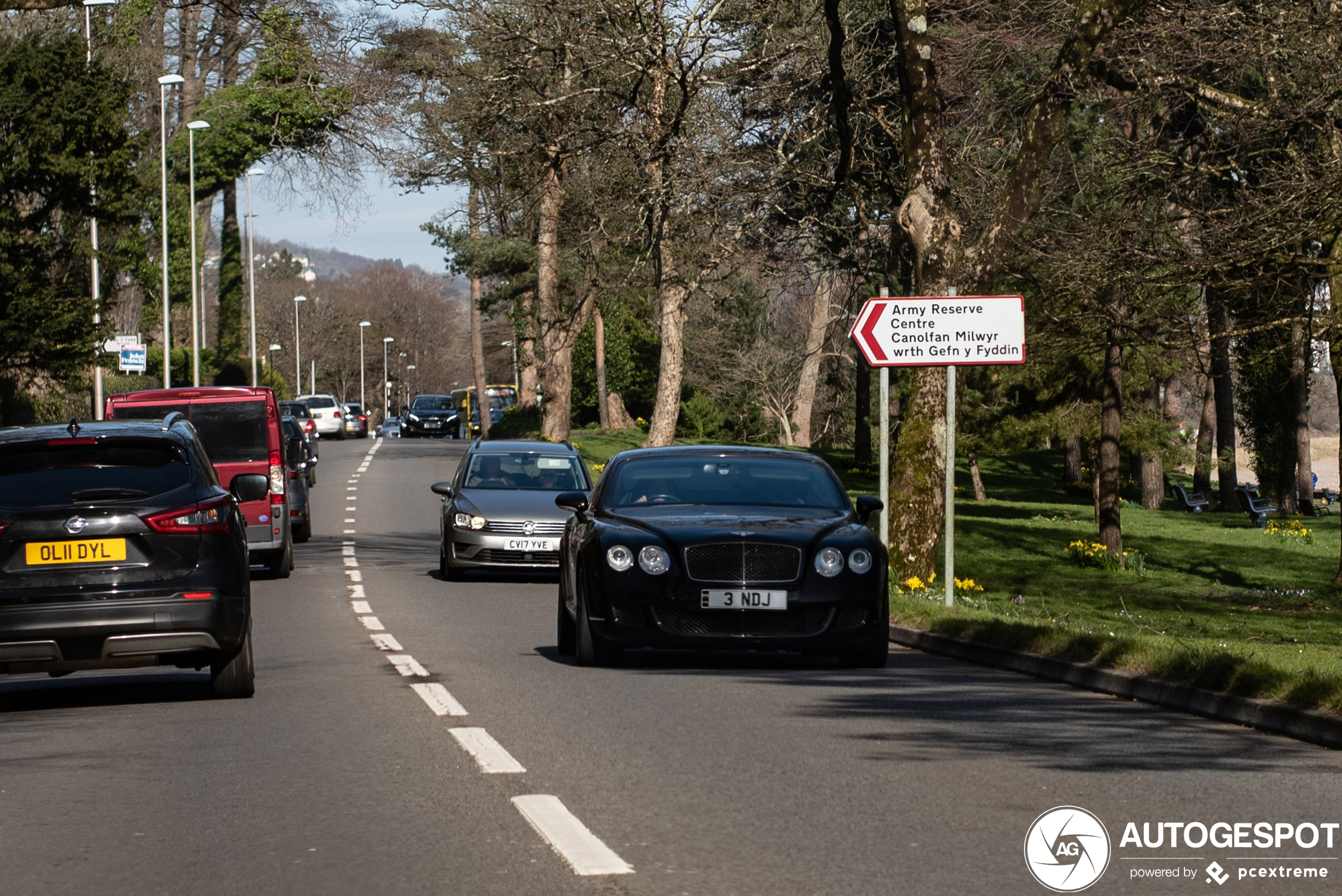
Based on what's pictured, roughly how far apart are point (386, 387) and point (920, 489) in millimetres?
124125

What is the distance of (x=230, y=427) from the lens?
22219mm

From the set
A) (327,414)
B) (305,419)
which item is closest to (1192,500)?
(305,419)

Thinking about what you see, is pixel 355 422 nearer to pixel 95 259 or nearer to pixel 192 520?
pixel 95 259

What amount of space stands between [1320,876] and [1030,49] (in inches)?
847

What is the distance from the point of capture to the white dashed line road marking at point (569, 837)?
20.5ft

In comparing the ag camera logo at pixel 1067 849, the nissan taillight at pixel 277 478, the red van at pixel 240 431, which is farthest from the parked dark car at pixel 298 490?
the ag camera logo at pixel 1067 849

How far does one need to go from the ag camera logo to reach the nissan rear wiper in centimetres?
598

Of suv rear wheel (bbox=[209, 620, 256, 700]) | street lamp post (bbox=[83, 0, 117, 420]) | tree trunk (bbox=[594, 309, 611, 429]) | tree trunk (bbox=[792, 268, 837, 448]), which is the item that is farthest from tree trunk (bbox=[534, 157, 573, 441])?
suv rear wheel (bbox=[209, 620, 256, 700])

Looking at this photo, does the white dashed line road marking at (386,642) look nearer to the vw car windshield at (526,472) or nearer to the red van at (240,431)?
the red van at (240,431)

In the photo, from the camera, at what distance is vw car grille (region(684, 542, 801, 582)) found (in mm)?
11859

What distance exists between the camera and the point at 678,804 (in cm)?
739

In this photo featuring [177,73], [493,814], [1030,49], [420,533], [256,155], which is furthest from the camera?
[256,155]

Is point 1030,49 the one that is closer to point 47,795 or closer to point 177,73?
point 47,795

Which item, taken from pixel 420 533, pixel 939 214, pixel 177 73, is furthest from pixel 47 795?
pixel 177 73
